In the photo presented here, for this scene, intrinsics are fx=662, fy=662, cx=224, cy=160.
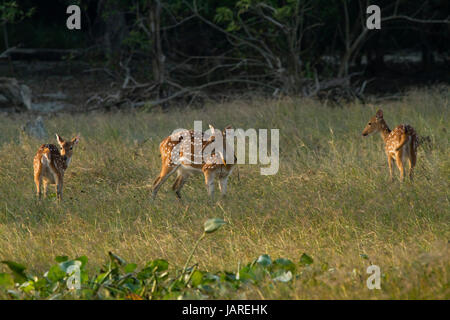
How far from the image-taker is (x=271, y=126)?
1113cm

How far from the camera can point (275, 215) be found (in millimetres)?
6508

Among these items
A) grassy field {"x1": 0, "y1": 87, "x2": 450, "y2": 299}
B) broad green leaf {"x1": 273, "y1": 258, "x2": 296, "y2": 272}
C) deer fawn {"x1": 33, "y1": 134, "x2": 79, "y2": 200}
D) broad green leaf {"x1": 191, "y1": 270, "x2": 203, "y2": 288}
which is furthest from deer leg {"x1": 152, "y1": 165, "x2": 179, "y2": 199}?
broad green leaf {"x1": 191, "y1": 270, "x2": 203, "y2": 288}

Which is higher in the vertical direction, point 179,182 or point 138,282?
point 138,282

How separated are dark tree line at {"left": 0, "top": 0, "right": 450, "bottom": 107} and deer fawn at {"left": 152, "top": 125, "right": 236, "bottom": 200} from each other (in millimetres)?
7840

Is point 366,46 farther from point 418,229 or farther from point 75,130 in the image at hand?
point 418,229

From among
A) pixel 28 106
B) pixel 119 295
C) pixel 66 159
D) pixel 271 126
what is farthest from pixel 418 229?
pixel 28 106

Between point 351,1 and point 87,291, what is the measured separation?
1647 centimetres

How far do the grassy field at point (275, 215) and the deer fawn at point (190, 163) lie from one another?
0.21 m

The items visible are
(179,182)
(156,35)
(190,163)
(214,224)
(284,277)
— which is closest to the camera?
(214,224)

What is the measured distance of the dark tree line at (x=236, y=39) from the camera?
635 inches

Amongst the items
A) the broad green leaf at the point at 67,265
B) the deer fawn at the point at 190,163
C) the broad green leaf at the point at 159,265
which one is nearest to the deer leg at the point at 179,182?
the deer fawn at the point at 190,163

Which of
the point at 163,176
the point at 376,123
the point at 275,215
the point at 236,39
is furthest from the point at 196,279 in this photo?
the point at 236,39

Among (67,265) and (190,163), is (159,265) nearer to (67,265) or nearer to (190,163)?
(67,265)

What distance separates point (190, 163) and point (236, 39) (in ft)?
38.1
